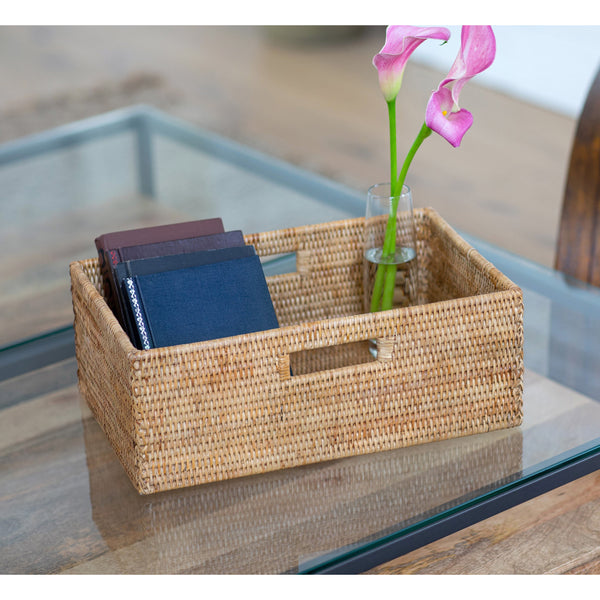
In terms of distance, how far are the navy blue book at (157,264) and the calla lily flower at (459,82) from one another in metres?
0.23

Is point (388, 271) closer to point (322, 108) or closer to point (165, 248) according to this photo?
point (165, 248)

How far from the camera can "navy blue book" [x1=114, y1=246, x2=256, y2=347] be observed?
89cm

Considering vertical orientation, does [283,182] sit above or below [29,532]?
above

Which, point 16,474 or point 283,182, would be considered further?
point 283,182

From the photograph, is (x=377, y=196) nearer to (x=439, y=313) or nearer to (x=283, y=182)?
(x=439, y=313)

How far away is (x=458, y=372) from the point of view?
0.92m

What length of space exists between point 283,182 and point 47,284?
0.52 meters

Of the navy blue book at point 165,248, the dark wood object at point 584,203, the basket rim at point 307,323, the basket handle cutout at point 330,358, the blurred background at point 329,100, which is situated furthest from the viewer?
the blurred background at point 329,100

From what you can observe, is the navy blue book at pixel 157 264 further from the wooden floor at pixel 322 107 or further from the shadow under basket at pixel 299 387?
the wooden floor at pixel 322 107

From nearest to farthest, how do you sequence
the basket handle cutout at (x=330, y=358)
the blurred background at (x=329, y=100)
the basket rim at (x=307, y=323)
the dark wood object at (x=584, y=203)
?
the basket rim at (x=307, y=323) → the basket handle cutout at (x=330, y=358) → the dark wood object at (x=584, y=203) → the blurred background at (x=329, y=100)

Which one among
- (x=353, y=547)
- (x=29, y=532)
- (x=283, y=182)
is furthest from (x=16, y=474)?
(x=283, y=182)

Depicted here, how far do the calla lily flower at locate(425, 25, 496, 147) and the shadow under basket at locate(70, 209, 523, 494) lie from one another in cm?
16

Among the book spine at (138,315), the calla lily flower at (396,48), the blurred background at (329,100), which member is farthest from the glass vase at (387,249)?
the blurred background at (329,100)

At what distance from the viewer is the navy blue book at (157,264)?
89 cm
